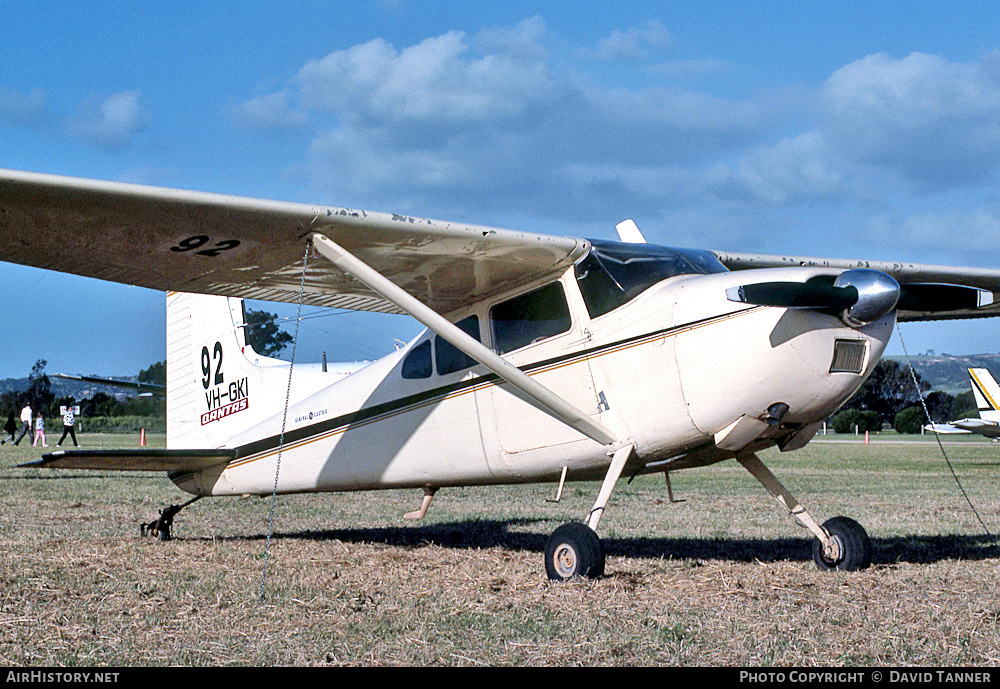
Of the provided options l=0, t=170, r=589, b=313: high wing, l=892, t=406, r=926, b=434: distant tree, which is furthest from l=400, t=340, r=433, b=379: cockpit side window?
l=892, t=406, r=926, b=434: distant tree

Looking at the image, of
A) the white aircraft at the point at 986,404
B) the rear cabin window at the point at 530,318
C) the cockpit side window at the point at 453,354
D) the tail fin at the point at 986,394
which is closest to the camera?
the rear cabin window at the point at 530,318

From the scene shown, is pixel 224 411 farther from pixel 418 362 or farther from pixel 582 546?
pixel 582 546

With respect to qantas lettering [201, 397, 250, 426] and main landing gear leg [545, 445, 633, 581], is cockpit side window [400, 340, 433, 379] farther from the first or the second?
qantas lettering [201, 397, 250, 426]

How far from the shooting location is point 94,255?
252 inches

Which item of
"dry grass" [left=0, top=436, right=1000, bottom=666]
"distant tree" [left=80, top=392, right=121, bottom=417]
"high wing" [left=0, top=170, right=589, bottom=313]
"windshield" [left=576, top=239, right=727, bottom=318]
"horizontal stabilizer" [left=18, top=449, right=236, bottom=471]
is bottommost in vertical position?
"dry grass" [left=0, top=436, right=1000, bottom=666]

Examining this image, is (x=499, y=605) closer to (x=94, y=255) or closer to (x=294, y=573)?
(x=294, y=573)

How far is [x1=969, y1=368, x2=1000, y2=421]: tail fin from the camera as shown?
97.2 feet

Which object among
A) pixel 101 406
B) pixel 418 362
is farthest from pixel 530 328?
pixel 101 406

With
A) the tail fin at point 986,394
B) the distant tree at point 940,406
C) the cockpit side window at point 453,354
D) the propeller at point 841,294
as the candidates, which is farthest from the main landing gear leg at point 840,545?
the distant tree at point 940,406

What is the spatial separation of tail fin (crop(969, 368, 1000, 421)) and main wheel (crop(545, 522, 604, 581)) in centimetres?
2730

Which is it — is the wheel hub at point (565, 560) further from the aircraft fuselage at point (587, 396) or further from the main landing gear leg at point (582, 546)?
the aircraft fuselage at point (587, 396)

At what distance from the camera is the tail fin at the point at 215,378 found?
954cm

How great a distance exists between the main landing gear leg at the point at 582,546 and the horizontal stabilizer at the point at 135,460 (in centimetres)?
404

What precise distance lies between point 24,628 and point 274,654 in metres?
1.46
